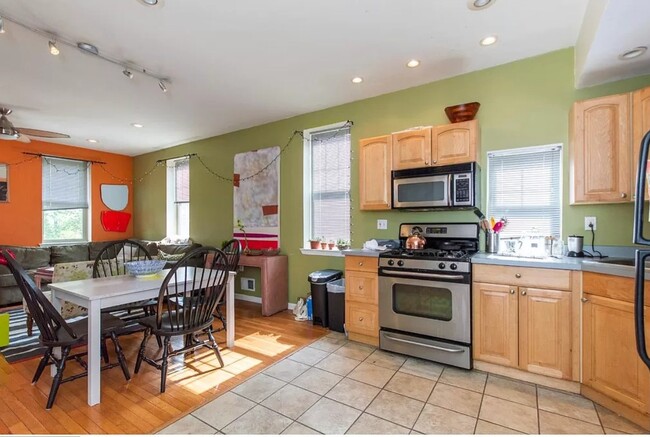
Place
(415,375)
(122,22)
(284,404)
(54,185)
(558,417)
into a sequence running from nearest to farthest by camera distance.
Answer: (558,417)
(284,404)
(122,22)
(415,375)
(54,185)

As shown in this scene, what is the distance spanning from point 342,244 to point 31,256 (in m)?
4.91

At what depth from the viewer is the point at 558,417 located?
194cm

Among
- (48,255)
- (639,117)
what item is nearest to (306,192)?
(639,117)

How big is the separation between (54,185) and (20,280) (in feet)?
15.8

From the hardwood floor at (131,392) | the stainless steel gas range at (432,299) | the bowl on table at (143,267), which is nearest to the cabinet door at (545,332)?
the stainless steel gas range at (432,299)

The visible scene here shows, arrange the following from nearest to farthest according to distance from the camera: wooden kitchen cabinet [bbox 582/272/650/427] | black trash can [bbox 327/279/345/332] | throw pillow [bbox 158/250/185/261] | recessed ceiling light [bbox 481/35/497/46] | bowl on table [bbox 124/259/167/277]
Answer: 1. wooden kitchen cabinet [bbox 582/272/650/427]
2. recessed ceiling light [bbox 481/35/497/46]
3. bowl on table [bbox 124/259/167/277]
4. black trash can [bbox 327/279/345/332]
5. throw pillow [bbox 158/250/185/261]

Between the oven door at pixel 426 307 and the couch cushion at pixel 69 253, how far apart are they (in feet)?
17.6

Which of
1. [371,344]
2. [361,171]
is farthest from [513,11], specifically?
[371,344]

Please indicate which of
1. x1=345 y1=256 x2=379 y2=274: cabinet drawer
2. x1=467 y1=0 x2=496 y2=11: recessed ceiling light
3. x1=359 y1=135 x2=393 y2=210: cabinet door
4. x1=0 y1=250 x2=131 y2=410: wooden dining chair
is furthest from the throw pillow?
x1=467 y1=0 x2=496 y2=11: recessed ceiling light

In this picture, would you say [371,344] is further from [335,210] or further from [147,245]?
[147,245]

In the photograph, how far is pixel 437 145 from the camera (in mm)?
2961

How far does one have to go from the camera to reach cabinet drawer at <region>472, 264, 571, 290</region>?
2.22m

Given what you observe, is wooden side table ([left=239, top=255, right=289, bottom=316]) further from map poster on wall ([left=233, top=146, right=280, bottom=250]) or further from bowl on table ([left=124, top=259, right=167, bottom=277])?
bowl on table ([left=124, top=259, right=167, bottom=277])

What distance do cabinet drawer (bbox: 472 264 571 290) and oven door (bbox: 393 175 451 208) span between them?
713 millimetres
